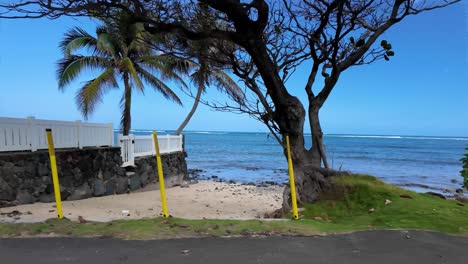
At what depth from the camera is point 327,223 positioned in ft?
22.7

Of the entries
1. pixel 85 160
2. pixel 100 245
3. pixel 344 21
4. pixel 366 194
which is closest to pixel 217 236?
pixel 100 245

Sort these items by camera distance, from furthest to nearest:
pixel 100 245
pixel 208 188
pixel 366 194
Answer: pixel 208 188
pixel 366 194
pixel 100 245

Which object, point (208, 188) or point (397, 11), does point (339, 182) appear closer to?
point (397, 11)

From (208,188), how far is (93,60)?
25.5 feet

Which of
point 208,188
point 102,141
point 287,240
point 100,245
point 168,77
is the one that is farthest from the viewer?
point 168,77

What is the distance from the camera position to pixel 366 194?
8398mm

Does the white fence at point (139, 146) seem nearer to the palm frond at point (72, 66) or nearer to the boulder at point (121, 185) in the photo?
the boulder at point (121, 185)

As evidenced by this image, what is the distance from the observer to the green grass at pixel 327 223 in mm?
5645

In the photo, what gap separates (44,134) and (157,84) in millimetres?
10801

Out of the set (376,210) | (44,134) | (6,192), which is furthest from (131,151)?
(376,210)

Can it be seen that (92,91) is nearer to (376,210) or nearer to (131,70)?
Answer: (131,70)

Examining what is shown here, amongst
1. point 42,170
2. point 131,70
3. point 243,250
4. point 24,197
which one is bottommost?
point 24,197

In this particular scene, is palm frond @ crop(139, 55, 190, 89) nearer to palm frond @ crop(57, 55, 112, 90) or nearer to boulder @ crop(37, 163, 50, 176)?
palm frond @ crop(57, 55, 112, 90)

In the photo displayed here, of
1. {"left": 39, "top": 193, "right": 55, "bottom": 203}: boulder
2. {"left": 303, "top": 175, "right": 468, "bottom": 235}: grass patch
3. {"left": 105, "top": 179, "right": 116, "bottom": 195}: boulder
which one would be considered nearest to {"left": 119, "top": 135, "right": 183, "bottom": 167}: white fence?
{"left": 105, "top": 179, "right": 116, "bottom": 195}: boulder
